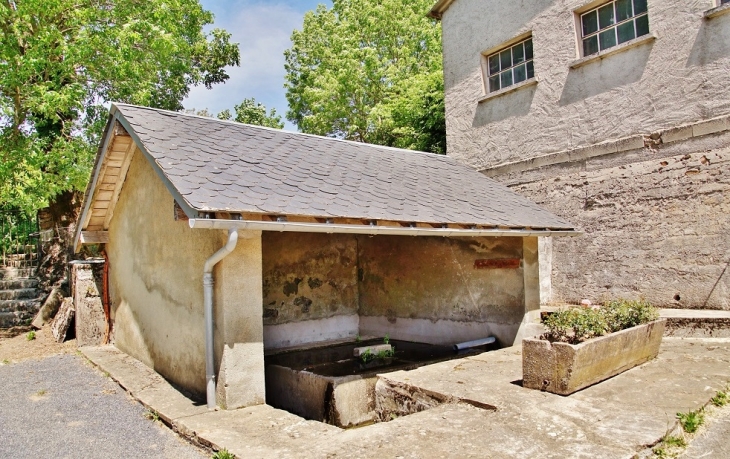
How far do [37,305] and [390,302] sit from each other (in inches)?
358

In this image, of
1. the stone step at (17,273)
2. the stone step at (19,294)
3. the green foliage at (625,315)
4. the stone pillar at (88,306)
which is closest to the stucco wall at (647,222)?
the green foliage at (625,315)

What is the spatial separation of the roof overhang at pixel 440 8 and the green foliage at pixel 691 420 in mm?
10518

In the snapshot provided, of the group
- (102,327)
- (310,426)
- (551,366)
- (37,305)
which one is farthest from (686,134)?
(37,305)

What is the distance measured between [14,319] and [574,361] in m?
12.3

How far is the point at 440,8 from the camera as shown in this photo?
40.2ft

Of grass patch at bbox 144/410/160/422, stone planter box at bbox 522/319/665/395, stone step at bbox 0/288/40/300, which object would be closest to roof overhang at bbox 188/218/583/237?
stone planter box at bbox 522/319/665/395

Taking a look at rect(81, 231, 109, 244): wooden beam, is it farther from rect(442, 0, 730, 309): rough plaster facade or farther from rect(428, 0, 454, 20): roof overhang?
rect(428, 0, 454, 20): roof overhang

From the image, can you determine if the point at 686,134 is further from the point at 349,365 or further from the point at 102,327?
the point at 102,327

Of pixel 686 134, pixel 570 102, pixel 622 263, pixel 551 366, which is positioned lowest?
pixel 551 366

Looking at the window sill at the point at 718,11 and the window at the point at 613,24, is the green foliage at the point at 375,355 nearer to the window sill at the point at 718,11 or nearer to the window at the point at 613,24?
the window at the point at 613,24

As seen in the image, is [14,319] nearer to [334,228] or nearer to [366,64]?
[334,228]

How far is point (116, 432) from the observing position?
4.82m

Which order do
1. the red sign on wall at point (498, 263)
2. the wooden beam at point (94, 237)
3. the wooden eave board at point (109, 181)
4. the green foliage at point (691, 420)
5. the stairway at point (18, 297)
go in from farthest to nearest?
the stairway at point (18, 297), the wooden beam at point (94, 237), the red sign on wall at point (498, 263), the wooden eave board at point (109, 181), the green foliage at point (691, 420)

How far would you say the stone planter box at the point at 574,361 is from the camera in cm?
484
